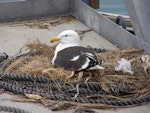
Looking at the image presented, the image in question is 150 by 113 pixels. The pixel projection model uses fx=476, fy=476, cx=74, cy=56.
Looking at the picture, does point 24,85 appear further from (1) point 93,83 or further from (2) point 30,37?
(2) point 30,37

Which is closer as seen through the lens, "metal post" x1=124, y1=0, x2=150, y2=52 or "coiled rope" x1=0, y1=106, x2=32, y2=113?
"coiled rope" x1=0, y1=106, x2=32, y2=113

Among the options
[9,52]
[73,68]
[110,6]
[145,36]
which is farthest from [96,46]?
[110,6]

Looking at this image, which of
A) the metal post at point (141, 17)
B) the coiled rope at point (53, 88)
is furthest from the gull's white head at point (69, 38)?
the metal post at point (141, 17)

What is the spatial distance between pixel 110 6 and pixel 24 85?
10315 mm

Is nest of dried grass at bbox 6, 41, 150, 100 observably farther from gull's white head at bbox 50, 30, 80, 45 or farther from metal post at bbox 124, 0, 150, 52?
metal post at bbox 124, 0, 150, 52

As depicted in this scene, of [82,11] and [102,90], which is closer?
[102,90]

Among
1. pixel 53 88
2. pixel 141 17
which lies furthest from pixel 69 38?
pixel 141 17

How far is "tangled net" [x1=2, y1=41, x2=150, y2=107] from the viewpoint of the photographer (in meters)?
4.36

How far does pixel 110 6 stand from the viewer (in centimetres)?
1455

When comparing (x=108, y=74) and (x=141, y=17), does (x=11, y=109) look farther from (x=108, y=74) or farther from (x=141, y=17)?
(x=141, y=17)

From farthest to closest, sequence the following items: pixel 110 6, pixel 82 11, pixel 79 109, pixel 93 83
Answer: pixel 110 6 → pixel 82 11 → pixel 93 83 → pixel 79 109

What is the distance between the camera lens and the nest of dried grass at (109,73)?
172 inches

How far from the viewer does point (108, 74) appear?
456 cm

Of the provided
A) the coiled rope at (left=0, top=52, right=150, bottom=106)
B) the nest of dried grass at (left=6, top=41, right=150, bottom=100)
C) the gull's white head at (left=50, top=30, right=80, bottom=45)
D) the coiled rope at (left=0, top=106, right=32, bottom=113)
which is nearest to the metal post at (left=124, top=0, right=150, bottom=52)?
the nest of dried grass at (left=6, top=41, right=150, bottom=100)
